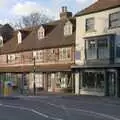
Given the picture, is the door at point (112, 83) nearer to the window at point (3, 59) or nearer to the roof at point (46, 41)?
the roof at point (46, 41)

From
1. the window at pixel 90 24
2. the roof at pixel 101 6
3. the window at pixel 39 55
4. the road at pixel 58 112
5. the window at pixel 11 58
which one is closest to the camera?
the road at pixel 58 112

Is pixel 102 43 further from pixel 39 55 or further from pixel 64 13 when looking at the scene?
pixel 64 13

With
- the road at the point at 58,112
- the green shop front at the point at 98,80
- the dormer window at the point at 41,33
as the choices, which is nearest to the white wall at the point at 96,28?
the green shop front at the point at 98,80

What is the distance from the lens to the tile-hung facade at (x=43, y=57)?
58.1 metres

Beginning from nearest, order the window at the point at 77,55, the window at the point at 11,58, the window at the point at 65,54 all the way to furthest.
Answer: the window at the point at 77,55 → the window at the point at 65,54 → the window at the point at 11,58

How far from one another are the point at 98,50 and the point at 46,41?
1457 cm

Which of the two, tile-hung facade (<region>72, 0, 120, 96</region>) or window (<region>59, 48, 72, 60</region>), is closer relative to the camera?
tile-hung facade (<region>72, 0, 120, 96</region>)

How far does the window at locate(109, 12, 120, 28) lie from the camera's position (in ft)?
158

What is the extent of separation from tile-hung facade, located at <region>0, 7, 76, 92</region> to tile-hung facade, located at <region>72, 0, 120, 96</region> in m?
2.52

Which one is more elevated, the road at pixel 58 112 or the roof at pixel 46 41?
the roof at pixel 46 41

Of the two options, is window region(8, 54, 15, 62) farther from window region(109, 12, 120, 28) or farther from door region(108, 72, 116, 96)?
window region(109, 12, 120, 28)

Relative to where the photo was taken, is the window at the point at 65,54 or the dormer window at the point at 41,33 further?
the dormer window at the point at 41,33

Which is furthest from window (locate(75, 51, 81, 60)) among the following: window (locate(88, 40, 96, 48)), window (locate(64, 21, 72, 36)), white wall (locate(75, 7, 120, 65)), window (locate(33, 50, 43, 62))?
window (locate(33, 50, 43, 62))

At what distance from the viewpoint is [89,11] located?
52.3m
